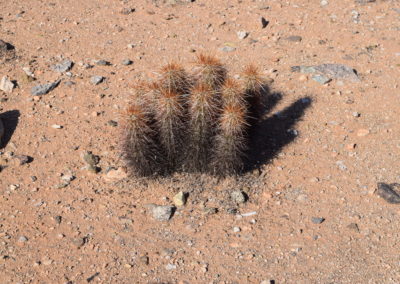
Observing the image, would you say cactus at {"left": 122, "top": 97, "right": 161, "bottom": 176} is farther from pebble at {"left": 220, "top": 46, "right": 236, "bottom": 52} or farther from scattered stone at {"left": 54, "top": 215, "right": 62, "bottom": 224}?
pebble at {"left": 220, "top": 46, "right": 236, "bottom": 52}

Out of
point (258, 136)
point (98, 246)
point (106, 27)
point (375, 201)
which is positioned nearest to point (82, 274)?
point (98, 246)

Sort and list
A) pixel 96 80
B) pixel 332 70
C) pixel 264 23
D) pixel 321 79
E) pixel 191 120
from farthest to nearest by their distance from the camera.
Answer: pixel 264 23 → pixel 332 70 → pixel 321 79 → pixel 96 80 → pixel 191 120

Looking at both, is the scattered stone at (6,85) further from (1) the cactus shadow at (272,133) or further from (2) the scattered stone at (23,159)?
(1) the cactus shadow at (272,133)

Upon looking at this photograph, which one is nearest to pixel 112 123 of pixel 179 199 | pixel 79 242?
pixel 179 199

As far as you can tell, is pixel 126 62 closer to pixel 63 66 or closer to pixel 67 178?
pixel 63 66

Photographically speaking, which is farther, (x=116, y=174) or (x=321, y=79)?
(x=321, y=79)

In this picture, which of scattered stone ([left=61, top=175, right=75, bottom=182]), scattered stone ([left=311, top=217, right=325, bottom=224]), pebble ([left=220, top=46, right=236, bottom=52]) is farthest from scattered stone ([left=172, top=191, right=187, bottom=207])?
pebble ([left=220, top=46, right=236, bottom=52])

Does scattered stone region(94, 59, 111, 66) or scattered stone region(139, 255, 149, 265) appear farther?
scattered stone region(94, 59, 111, 66)
